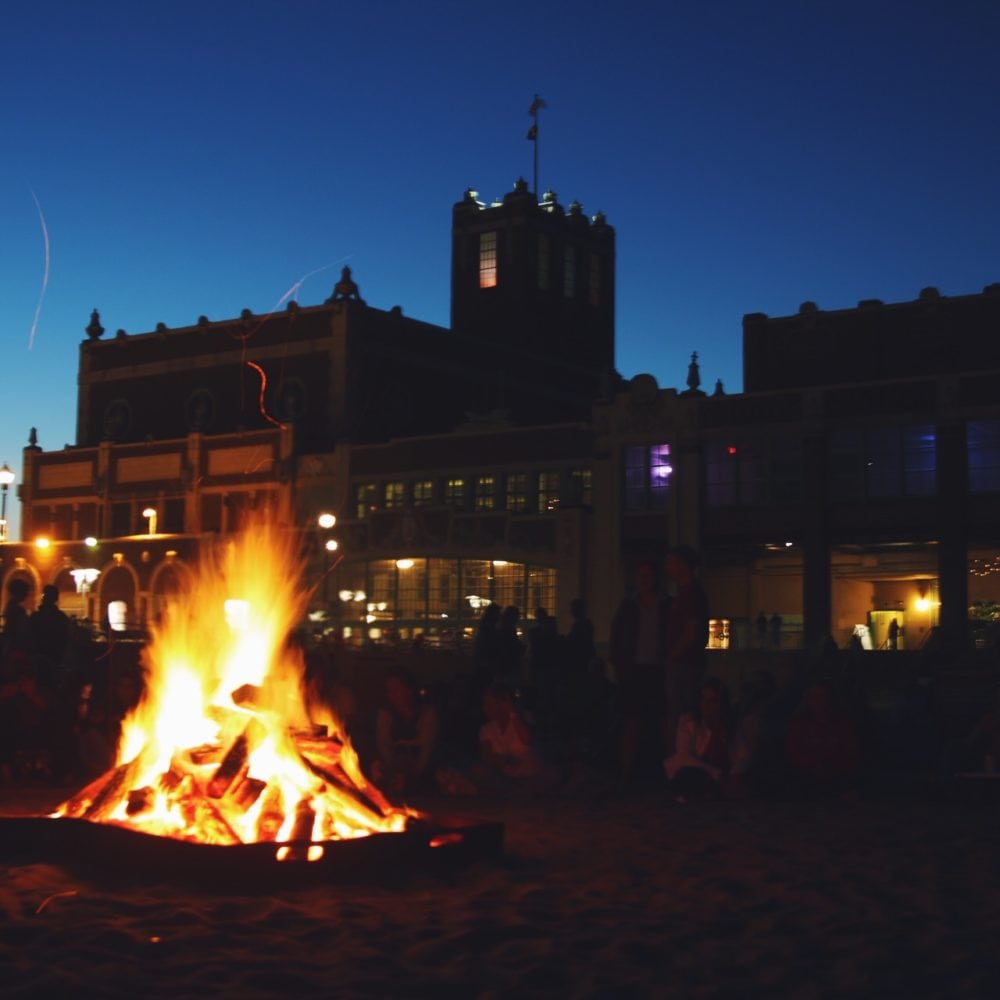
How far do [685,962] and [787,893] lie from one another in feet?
5.91

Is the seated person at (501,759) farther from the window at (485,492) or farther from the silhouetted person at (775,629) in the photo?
the window at (485,492)

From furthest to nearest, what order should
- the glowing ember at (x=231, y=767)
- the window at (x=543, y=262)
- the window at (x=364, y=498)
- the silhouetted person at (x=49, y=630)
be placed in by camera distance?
the window at (x=543, y=262)
the window at (x=364, y=498)
the silhouetted person at (x=49, y=630)
the glowing ember at (x=231, y=767)

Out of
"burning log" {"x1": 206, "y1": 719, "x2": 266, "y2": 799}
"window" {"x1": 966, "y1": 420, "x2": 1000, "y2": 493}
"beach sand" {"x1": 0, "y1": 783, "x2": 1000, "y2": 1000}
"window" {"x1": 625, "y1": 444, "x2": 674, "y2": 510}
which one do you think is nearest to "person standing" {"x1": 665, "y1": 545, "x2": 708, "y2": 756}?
"beach sand" {"x1": 0, "y1": 783, "x2": 1000, "y2": 1000}

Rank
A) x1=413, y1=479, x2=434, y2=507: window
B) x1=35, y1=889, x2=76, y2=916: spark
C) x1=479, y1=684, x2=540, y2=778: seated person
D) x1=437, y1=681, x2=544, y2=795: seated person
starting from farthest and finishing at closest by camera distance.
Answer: x1=413, y1=479, x2=434, y2=507: window < x1=479, y1=684, x2=540, y2=778: seated person < x1=437, y1=681, x2=544, y2=795: seated person < x1=35, y1=889, x2=76, y2=916: spark

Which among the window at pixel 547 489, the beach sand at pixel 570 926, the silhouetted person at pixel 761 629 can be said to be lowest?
the beach sand at pixel 570 926

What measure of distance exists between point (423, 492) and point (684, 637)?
3764 cm

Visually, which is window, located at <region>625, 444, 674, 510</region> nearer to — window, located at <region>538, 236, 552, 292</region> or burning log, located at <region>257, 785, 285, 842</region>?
window, located at <region>538, 236, 552, 292</region>

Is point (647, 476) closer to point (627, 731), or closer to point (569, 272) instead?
point (569, 272)

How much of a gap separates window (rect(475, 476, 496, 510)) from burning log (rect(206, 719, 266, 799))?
38536mm

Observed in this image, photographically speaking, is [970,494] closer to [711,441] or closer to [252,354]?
[711,441]

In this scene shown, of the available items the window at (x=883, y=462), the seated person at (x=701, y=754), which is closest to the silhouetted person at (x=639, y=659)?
the seated person at (x=701, y=754)

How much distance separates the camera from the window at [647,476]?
4428 centimetres

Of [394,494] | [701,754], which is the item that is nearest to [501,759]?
[701,754]

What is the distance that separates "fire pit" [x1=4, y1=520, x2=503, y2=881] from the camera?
348 inches
